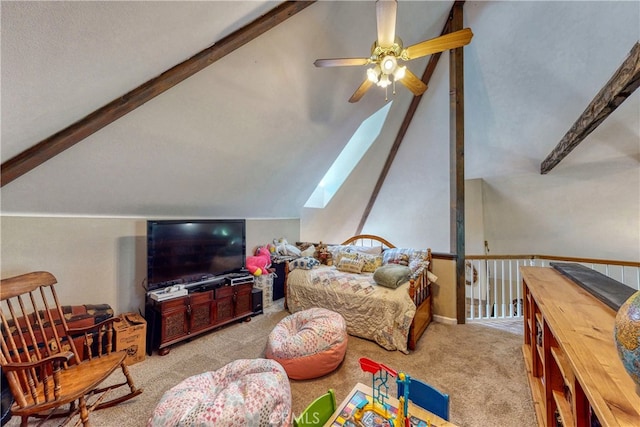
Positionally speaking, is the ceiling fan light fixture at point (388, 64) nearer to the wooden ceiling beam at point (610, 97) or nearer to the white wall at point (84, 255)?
the wooden ceiling beam at point (610, 97)

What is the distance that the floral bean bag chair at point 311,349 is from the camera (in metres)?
2.08

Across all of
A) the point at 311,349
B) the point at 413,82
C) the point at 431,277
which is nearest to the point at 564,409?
the point at 311,349

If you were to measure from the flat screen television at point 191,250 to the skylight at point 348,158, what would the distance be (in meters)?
1.80

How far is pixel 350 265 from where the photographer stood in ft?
11.4

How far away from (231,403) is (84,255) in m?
2.33

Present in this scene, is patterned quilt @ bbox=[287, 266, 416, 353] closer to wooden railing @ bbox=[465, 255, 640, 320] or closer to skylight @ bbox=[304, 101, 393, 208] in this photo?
wooden railing @ bbox=[465, 255, 640, 320]

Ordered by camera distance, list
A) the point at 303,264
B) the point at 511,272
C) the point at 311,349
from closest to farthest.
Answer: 1. the point at 311,349
2. the point at 303,264
3. the point at 511,272

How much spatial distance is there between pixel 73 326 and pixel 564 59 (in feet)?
18.2

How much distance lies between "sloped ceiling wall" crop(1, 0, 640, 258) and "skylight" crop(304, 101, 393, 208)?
12.9 inches

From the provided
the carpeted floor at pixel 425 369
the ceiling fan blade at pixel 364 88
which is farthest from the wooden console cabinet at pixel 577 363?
the ceiling fan blade at pixel 364 88

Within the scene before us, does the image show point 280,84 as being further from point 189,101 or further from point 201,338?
point 201,338

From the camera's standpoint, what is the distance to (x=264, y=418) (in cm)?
145

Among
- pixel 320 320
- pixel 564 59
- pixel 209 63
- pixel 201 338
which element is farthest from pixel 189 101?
pixel 564 59

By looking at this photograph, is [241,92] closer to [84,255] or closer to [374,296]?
[84,255]
